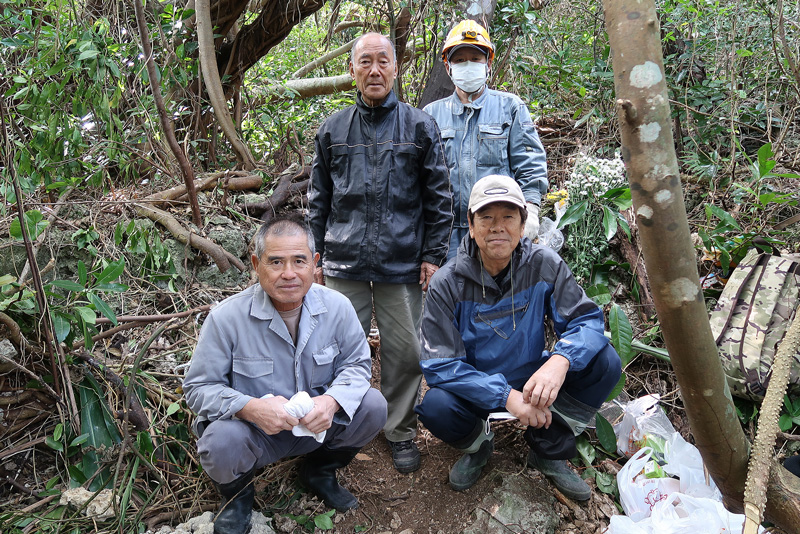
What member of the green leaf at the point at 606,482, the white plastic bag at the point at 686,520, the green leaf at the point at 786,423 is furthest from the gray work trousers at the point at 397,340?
the green leaf at the point at 786,423

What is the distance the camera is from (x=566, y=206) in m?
4.20

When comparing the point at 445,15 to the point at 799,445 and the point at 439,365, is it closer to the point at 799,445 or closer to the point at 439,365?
the point at 439,365

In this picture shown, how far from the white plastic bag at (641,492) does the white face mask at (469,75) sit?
2.15 m

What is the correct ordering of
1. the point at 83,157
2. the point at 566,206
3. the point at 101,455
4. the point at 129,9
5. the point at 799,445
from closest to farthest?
the point at 101,455
the point at 799,445
the point at 83,157
the point at 566,206
the point at 129,9

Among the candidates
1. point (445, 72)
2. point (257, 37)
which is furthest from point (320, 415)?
point (257, 37)

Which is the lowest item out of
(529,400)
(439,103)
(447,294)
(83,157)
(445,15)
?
(529,400)

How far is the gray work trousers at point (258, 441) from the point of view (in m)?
2.28

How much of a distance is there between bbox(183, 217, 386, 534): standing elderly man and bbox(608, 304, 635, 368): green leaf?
4.94 ft

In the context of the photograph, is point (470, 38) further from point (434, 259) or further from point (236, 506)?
point (236, 506)

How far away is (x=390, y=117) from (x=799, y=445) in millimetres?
2652

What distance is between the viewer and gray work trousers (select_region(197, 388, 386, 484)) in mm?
2281

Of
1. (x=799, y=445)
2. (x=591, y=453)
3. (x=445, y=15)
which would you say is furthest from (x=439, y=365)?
(x=445, y=15)

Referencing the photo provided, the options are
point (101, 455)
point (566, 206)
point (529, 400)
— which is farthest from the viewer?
point (566, 206)

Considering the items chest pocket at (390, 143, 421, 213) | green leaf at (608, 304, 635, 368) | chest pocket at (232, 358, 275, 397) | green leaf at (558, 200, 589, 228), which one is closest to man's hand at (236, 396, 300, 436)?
chest pocket at (232, 358, 275, 397)
